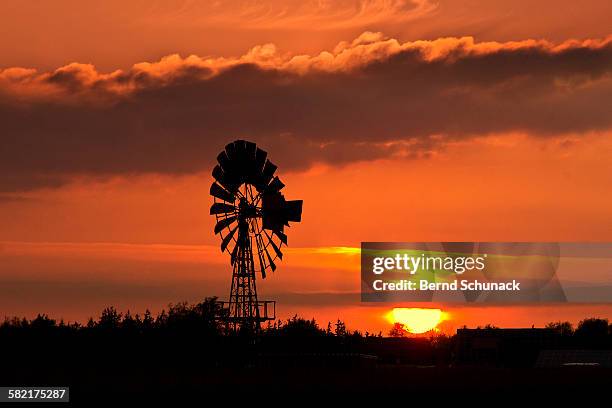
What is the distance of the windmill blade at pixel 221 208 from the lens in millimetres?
101562

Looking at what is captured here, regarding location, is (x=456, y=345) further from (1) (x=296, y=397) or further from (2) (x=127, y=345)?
(1) (x=296, y=397)

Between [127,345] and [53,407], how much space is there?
61791 mm

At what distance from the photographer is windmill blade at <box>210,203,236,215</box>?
101562mm

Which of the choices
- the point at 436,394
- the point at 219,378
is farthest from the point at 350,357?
the point at 436,394

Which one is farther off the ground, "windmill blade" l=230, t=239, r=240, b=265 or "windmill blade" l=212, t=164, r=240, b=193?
"windmill blade" l=212, t=164, r=240, b=193

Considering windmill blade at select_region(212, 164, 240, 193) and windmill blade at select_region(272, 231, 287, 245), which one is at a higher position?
windmill blade at select_region(212, 164, 240, 193)

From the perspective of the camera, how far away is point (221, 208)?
10194 centimetres

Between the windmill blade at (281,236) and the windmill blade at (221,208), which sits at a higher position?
the windmill blade at (221,208)

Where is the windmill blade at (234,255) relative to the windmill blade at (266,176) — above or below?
below

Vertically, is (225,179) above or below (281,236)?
above

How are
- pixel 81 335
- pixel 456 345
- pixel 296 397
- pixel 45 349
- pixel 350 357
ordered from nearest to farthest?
pixel 296 397 → pixel 350 357 → pixel 45 349 → pixel 81 335 → pixel 456 345

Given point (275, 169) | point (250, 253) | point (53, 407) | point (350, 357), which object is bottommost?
point (53, 407)

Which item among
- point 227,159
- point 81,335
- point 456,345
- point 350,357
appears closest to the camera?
point 227,159

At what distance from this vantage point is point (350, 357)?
109m
